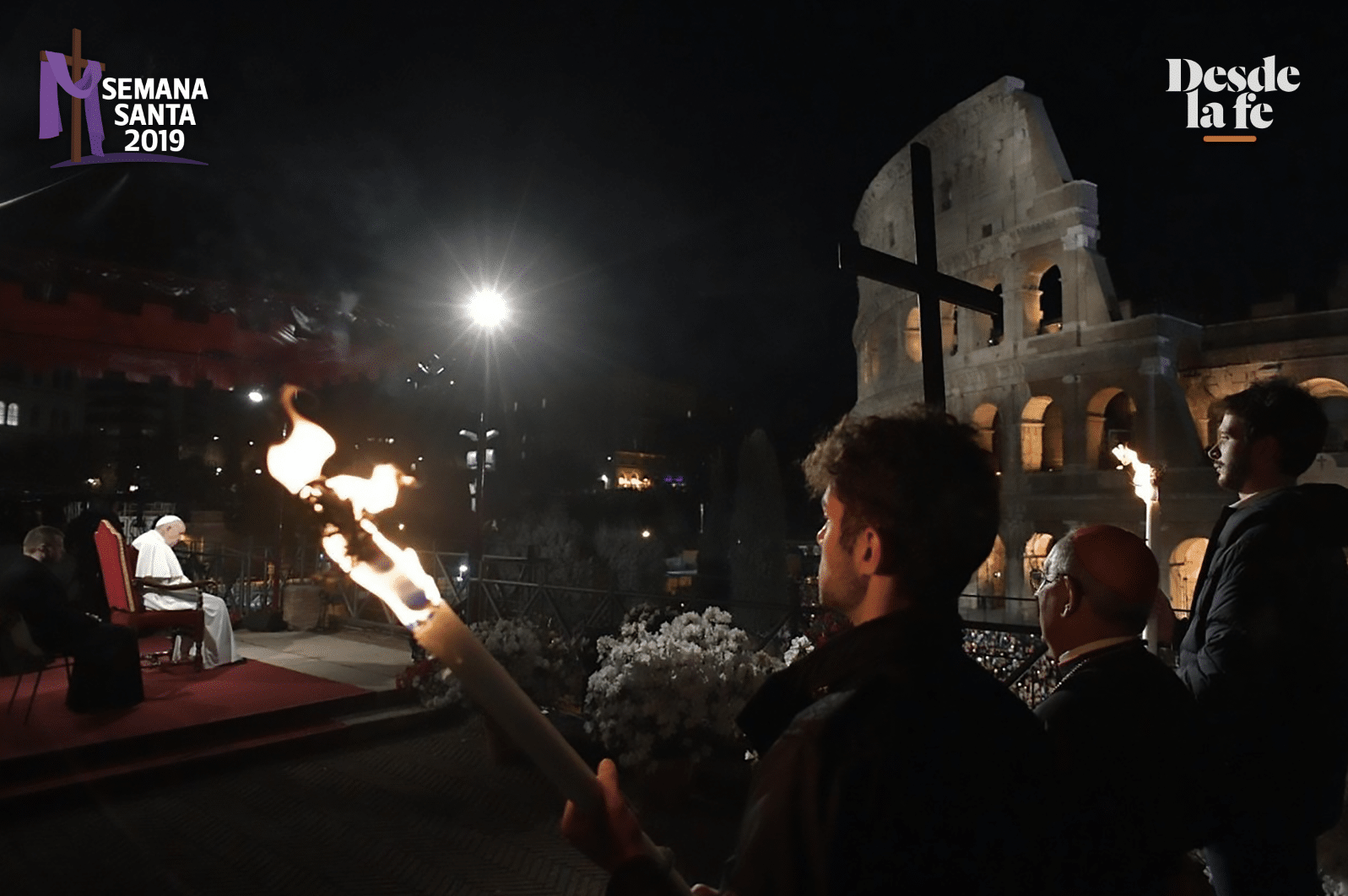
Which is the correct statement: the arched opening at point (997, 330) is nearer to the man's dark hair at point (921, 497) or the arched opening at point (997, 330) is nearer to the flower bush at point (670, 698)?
the flower bush at point (670, 698)

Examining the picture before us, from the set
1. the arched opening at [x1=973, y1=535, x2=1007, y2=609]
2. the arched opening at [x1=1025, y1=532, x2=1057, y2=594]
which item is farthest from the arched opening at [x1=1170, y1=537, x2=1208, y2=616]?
the arched opening at [x1=973, y1=535, x2=1007, y2=609]

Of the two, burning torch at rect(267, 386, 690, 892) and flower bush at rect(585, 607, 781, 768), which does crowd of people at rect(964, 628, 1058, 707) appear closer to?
flower bush at rect(585, 607, 781, 768)

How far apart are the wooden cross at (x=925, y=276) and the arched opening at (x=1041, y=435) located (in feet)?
65.9

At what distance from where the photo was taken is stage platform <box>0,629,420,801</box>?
602 centimetres

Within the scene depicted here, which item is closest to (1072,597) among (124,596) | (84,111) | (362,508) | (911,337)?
(362,508)

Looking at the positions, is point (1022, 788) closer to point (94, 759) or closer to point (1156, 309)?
point (94, 759)

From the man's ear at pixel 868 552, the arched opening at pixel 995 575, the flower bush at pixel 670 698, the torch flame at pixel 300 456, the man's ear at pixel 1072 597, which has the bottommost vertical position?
the arched opening at pixel 995 575

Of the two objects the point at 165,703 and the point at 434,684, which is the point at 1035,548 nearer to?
the point at 434,684

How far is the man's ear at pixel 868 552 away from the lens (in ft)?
4.73

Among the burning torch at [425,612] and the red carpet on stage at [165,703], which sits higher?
the burning torch at [425,612]

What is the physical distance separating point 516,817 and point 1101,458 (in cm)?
2255

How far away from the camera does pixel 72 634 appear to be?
22.7 ft

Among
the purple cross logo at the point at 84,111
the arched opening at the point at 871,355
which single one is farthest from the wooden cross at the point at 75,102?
the arched opening at the point at 871,355

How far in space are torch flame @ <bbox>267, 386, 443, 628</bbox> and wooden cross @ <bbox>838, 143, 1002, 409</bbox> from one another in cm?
382
